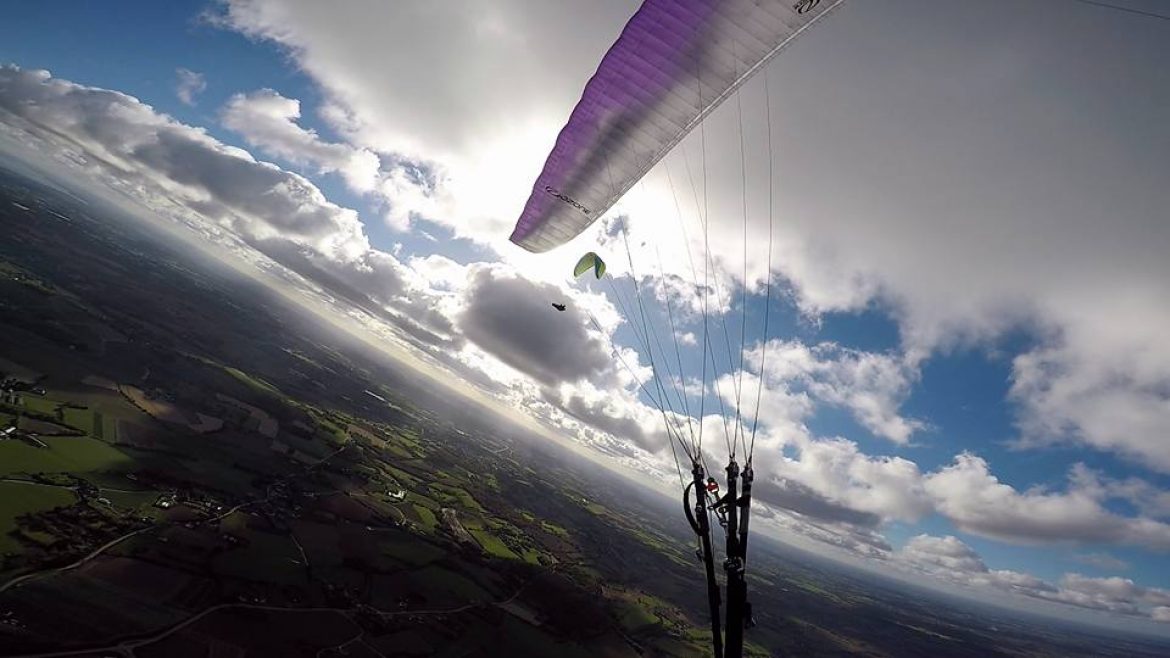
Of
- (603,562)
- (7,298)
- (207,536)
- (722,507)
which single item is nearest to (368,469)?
(207,536)

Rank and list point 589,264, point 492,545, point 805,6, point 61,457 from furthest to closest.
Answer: point 492,545 < point 61,457 < point 589,264 < point 805,6

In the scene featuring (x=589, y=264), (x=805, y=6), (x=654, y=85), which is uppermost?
(x=805, y=6)

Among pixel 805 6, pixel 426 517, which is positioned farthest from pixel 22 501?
pixel 805 6

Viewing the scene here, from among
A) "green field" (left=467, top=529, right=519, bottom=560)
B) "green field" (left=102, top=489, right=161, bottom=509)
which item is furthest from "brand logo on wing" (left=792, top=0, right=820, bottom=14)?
"green field" (left=467, top=529, right=519, bottom=560)

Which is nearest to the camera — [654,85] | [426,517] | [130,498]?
[654,85]

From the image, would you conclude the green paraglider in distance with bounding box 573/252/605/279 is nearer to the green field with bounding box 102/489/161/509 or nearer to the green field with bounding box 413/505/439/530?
the green field with bounding box 102/489/161/509

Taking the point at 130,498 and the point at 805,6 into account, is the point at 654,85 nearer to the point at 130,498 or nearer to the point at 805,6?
the point at 805,6
